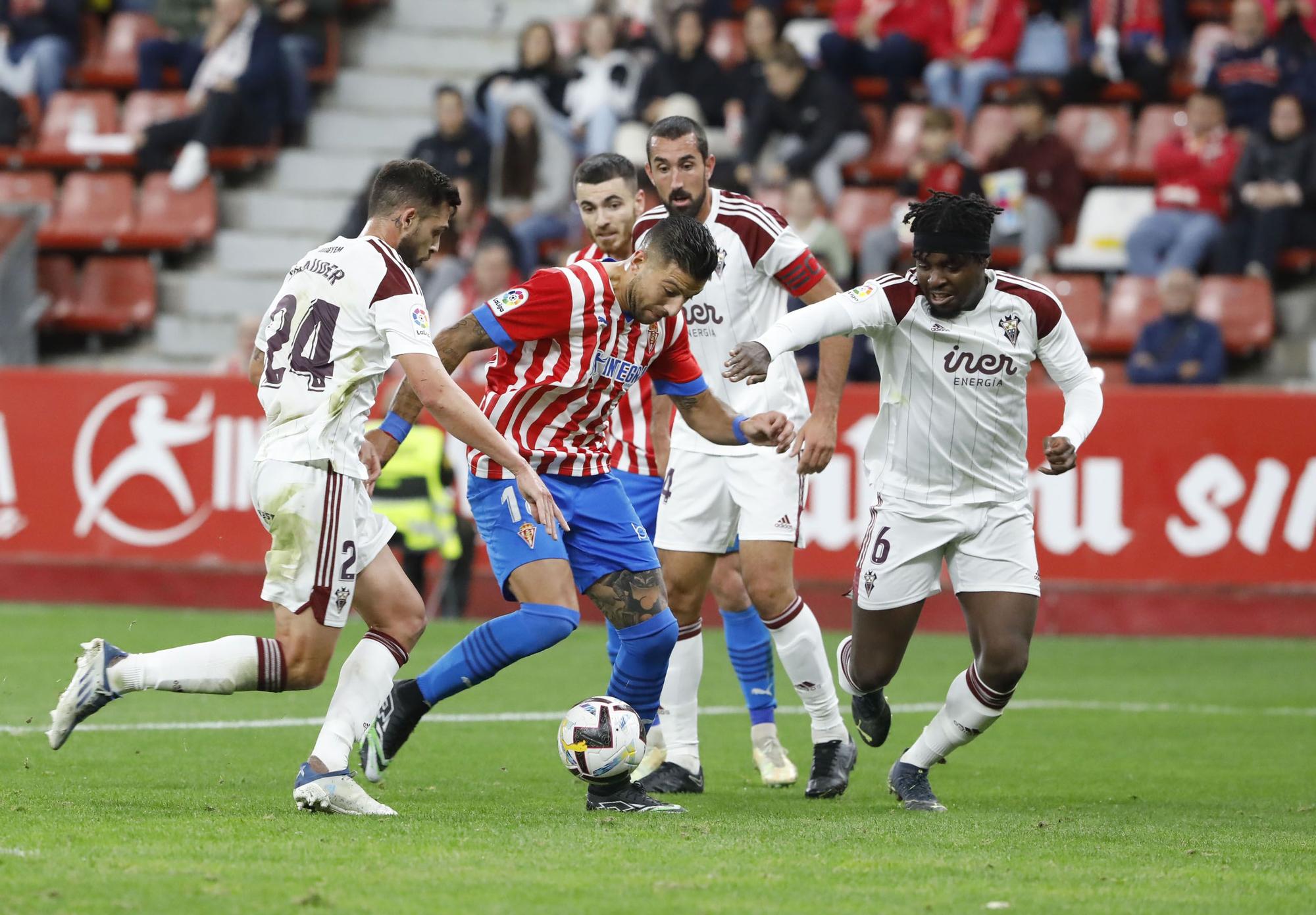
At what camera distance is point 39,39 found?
20516mm

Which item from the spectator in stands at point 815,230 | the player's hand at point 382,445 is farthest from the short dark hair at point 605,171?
the spectator in stands at point 815,230

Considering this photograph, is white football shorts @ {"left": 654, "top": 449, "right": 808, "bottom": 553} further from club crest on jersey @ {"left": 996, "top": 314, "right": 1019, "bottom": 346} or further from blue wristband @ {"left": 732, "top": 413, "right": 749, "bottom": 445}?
club crest on jersey @ {"left": 996, "top": 314, "right": 1019, "bottom": 346}

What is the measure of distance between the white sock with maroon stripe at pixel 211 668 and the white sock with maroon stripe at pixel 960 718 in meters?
2.49

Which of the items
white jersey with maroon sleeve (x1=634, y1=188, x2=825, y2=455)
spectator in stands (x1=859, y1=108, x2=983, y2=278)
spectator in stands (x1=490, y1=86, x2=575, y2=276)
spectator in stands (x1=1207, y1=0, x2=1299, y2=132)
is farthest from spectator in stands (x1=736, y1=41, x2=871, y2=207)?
white jersey with maroon sleeve (x1=634, y1=188, x2=825, y2=455)

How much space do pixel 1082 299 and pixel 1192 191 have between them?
1304 mm

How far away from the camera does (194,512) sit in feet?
48.9

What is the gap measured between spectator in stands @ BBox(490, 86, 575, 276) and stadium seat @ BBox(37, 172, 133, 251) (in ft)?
12.4

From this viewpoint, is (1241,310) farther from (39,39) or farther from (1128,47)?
(39,39)

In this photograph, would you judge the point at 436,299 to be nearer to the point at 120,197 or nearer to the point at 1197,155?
the point at 120,197

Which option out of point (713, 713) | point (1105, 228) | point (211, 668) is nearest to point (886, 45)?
point (1105, 228)

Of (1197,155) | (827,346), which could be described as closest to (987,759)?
(827,346)

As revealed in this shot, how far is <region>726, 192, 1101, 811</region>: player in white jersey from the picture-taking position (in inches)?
279

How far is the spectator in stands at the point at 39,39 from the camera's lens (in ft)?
67.1

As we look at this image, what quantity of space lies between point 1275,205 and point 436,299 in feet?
23.6
